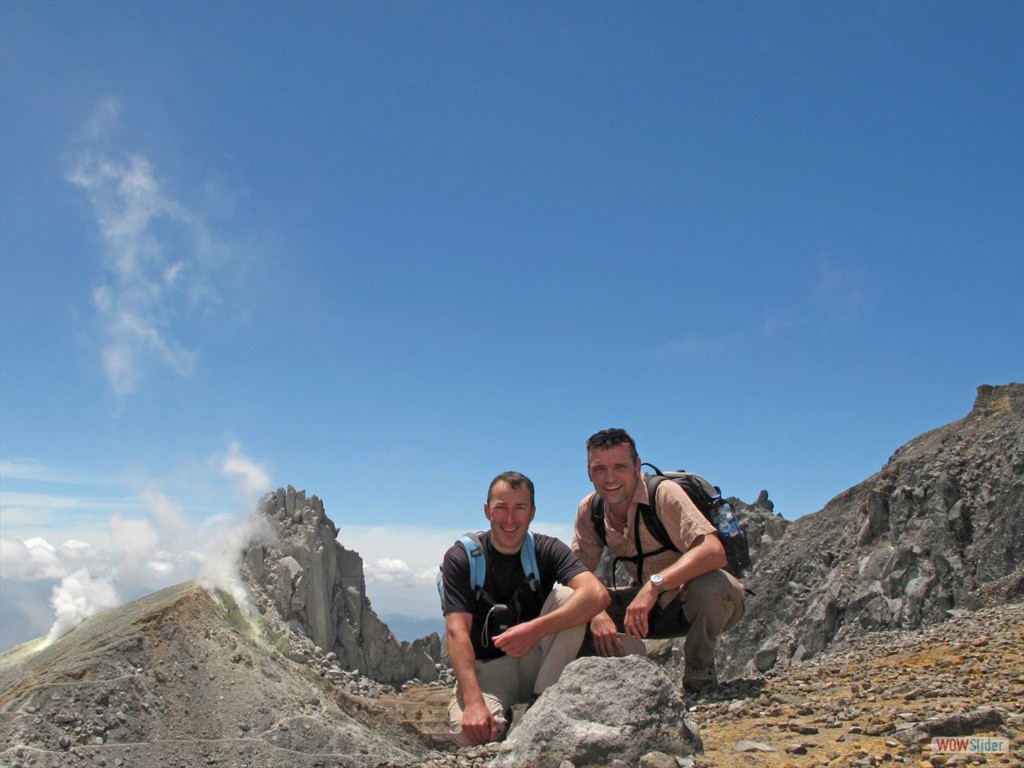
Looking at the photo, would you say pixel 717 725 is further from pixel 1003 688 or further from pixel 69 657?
pixel 69 657

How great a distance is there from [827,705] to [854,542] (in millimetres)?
54701

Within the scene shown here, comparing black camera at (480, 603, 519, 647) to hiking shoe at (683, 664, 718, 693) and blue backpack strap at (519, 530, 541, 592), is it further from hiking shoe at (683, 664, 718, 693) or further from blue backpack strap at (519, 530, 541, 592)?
hiking shoe at (683, 664, 718, 693)

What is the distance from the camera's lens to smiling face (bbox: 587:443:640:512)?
31.7ft

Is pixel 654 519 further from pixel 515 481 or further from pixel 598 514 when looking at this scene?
pixel 515 481

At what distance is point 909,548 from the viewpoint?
50.4m

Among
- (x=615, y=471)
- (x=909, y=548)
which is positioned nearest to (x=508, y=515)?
(x=615, y=471)

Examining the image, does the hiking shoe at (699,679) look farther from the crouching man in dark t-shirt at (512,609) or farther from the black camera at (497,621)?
the black camera at (497,621)

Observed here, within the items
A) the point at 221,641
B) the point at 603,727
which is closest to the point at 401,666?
the point at 221,641

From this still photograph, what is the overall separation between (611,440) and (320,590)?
109 ft

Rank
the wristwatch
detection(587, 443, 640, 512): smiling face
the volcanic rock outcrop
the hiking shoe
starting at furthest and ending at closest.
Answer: the volcanic rock outcrop < the hiking shoe < detection(587, 443, 640, 512): smiling face < the wristwatch

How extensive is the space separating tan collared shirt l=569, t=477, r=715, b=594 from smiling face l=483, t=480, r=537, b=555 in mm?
1658

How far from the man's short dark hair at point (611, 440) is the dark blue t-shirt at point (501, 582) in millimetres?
1877

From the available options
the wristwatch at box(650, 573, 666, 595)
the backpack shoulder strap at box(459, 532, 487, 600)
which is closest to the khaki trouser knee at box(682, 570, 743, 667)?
the wristwatch at box(650, 573, 666, 595)

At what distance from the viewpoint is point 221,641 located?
21.0 meters
